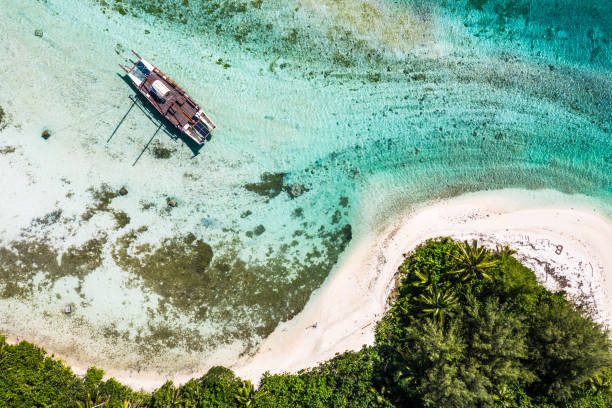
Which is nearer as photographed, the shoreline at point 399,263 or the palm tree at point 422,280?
the palm tree at point 422,280

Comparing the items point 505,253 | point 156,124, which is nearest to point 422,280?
point 505,253

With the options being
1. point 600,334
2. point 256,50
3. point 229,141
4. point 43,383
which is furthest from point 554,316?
point 43,383

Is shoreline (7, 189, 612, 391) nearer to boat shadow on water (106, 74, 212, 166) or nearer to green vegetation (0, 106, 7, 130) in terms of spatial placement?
boat shadow on water (106, 74, 212, 166)

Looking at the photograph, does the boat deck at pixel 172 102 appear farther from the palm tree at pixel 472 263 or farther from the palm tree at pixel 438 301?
the palm tree at pixel 472 263

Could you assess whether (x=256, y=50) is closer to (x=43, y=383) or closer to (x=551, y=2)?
(x=551, y=2)

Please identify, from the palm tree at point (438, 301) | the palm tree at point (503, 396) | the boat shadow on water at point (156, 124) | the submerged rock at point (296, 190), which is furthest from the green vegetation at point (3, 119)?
the palm tree at point (503, 396)
